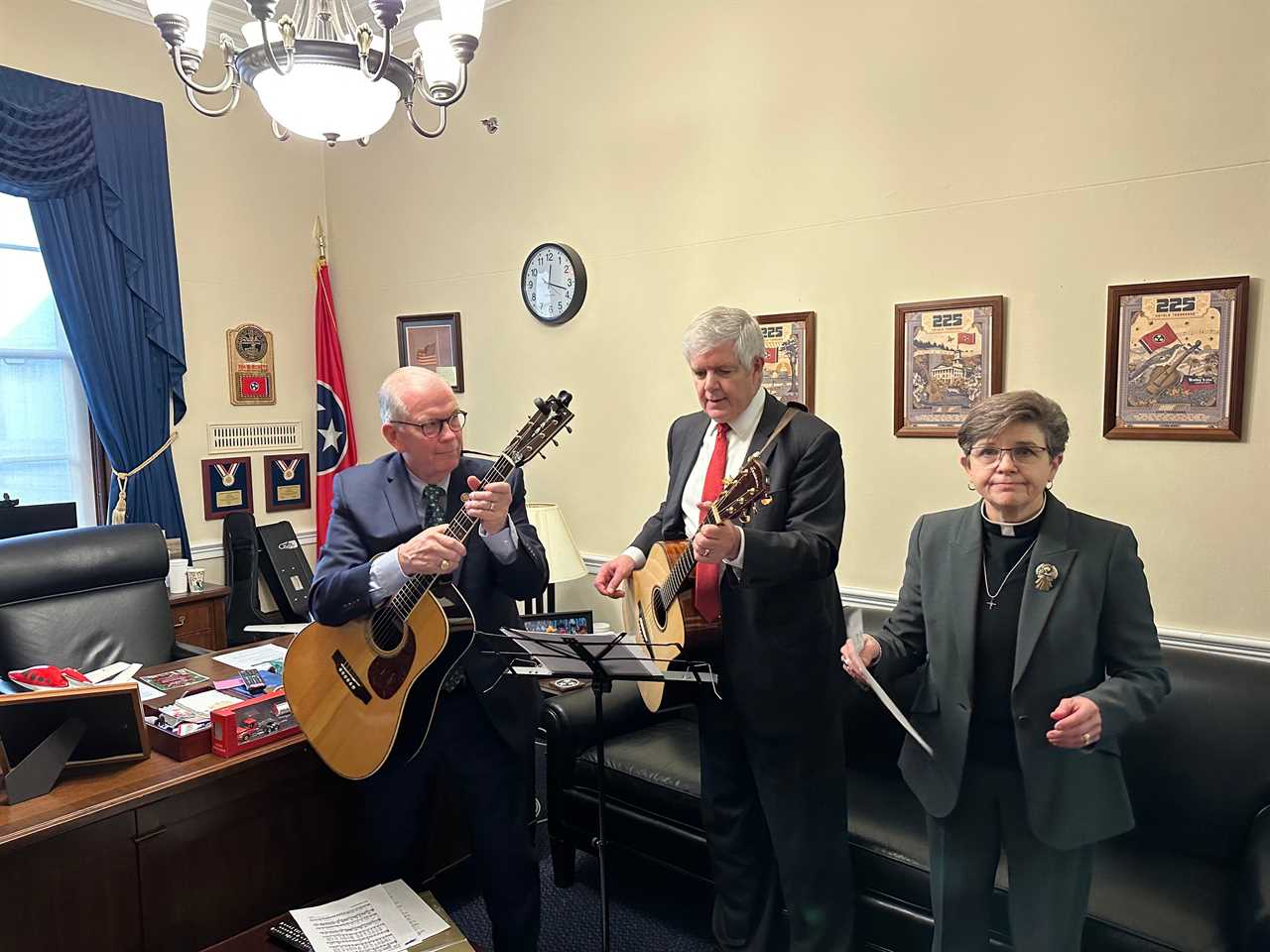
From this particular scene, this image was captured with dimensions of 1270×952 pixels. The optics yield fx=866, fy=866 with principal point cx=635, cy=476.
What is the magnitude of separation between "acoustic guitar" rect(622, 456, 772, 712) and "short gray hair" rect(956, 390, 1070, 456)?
17.1 inches

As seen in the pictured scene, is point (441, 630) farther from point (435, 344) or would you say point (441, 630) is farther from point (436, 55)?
point (435, 344)

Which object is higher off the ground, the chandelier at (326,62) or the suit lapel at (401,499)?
the chandelier at (326,62)

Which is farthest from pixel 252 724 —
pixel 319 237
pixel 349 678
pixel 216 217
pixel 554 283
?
pixel 319 237

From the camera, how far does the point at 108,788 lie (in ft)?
6.32

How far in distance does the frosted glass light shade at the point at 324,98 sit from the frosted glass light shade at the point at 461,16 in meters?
0.21

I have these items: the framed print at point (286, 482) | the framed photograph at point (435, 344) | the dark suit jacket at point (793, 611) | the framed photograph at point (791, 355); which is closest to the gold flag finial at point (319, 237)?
the framed photograph at point (435, 344)

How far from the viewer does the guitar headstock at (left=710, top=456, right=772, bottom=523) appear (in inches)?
71.3

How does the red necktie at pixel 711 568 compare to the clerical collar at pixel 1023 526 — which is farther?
the red necktie at pixel 711 568

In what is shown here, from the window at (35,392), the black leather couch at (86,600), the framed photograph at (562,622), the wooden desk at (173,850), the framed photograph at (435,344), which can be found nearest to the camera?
the wooden desk at (173,850)

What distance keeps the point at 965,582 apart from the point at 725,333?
73cm

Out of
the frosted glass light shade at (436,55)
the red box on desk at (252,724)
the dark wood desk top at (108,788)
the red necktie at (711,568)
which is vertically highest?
the frosted glass light shade at (436,55)

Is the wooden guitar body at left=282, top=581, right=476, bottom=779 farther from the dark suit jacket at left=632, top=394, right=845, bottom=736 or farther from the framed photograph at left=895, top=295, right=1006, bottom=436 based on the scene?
the framed photograph at left=895, top=295, right=1006, bottom=436

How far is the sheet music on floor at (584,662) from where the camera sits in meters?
1.84

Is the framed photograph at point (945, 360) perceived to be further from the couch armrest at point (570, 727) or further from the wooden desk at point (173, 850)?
the wooden desk at point (173, 850)
